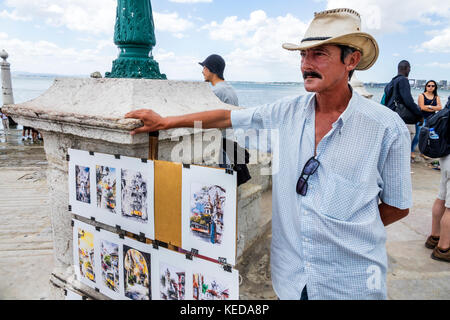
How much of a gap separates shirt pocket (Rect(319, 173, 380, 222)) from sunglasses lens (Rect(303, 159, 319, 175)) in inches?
3.1

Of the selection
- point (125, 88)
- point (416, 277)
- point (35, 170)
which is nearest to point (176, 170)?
point (125, 88)

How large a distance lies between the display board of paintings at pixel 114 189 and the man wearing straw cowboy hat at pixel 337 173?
0.97 feet

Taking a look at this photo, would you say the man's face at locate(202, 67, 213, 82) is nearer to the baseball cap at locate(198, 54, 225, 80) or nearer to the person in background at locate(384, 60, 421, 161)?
the baseball cap at locate(198, 54, 225, 80)

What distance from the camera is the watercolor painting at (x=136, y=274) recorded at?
1.71 metres

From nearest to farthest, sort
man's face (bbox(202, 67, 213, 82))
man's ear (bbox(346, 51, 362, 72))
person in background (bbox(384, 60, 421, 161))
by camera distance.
A: man's ear (bbox(346, 51, 362, 72))
man's face (bbox(202, 67, 213, 82))
person in background (bbox(384, 60, 421, 161))

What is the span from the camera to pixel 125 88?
1656mm

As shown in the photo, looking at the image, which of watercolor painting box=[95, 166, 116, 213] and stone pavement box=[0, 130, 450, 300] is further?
stone pavement box=[0, 130, 450, 300]

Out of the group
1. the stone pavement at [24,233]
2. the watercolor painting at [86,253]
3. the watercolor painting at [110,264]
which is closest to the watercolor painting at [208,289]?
the watercolor painting at [110,264]

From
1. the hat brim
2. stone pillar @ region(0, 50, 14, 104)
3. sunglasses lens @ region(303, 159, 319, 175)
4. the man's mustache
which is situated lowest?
sunglasses lens @ region(303, 159, 319, 175)

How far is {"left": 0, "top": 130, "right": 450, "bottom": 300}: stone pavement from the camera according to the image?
258cm

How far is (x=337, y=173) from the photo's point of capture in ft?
4.68

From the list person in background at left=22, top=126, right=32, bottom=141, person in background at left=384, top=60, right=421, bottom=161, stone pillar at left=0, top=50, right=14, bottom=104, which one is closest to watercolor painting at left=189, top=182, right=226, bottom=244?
person in background at left=384, top=60, right=421, bottom=161
